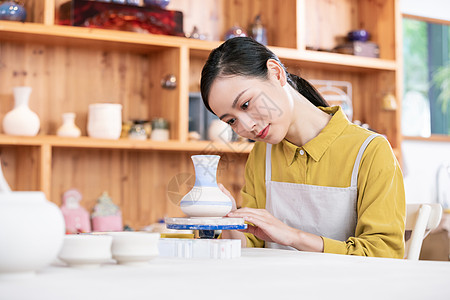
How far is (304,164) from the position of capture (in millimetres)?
1750

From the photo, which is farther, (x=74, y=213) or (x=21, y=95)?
(x=74, y=213)

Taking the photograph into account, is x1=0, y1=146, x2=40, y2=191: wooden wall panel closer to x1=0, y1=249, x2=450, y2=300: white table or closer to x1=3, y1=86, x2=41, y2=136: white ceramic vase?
x1=3, y1=86, x2=41, y2=136: white ceramic vase

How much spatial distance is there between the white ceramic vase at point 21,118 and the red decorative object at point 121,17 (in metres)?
0.45

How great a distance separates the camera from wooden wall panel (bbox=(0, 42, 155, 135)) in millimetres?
3318

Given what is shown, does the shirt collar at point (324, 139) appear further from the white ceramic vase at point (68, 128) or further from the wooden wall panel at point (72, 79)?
the wooden wall panel at point (72, 79)

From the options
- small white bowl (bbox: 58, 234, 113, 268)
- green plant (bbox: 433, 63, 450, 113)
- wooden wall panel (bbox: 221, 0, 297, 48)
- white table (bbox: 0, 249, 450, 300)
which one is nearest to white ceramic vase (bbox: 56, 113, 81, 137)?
wooden wall panel (bbox: 221, 0, 297, 48)

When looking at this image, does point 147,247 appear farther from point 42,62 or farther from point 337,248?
point 42,62

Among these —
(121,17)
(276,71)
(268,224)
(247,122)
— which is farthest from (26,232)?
(121,17)

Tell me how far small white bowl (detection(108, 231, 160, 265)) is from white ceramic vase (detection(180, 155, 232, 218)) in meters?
0.42

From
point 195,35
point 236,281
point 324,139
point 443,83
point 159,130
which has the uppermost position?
point 195,35

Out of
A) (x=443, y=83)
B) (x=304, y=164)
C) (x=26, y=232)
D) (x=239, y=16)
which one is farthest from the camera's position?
(x=443, y=83)

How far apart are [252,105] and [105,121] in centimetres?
182

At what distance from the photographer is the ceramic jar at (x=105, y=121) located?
323cm

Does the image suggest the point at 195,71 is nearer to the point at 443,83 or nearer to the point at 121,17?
the point at 121,17
